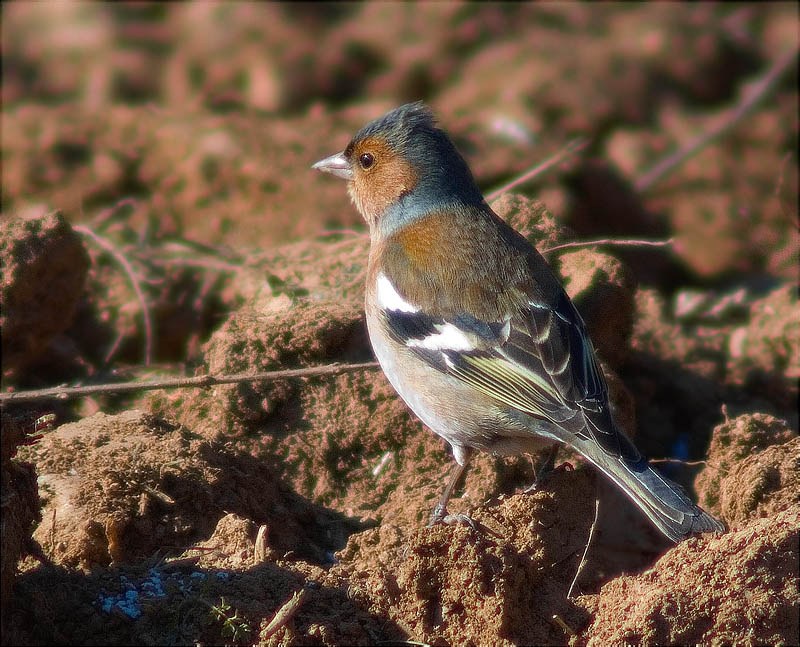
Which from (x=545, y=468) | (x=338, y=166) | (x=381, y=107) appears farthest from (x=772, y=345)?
(x=381, y=107)

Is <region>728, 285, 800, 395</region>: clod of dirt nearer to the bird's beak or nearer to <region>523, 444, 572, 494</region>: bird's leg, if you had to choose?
<region>523, 444, 572, 494</region>: bird's leg

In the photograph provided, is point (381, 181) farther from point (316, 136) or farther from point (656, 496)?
point (316, 136)

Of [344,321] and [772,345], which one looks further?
[772,345]

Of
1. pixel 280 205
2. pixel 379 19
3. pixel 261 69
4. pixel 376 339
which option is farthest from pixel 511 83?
pixel 376 339

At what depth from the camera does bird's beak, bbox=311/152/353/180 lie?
5871 millimetres

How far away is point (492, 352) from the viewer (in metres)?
4.47

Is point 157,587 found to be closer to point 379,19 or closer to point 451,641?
point 451,641

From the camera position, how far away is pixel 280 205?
771cm

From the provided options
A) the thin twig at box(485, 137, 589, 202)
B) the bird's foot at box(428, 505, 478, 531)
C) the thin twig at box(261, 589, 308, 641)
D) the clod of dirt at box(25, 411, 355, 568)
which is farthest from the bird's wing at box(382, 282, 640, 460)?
the thin twig at box(485, 137, 589, 202)

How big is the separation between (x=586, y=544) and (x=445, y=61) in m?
6.97

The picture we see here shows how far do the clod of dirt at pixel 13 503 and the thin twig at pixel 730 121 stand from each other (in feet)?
22.8

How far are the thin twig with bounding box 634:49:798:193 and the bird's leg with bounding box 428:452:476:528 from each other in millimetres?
5305

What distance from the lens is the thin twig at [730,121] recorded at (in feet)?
30.8

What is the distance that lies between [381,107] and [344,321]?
449 centimetres
